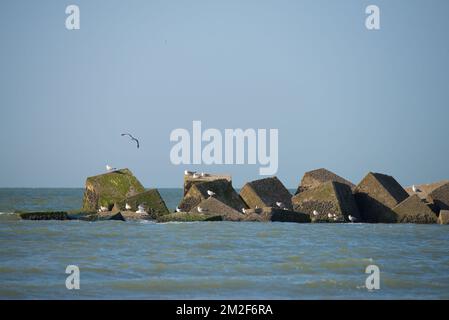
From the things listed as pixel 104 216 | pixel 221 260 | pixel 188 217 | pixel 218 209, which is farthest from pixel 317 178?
pixel 221 260

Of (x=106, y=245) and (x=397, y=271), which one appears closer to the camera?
(x=397, y=271)

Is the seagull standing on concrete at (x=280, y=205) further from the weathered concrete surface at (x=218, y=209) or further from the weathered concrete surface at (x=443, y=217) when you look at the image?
the weathered concrete surface at (x=443, y=217)

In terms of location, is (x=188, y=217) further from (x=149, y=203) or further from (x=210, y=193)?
(x=149, y=203)

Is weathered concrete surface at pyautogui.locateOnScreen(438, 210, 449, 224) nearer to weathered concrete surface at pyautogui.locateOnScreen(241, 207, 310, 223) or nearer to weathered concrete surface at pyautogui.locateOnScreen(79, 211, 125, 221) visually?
weathered concrete surface at pyautogui.locateOnScreen(241, 207, 310, 223)

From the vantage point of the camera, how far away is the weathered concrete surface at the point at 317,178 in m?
29.7

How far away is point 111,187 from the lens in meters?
28.3

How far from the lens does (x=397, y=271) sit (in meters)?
17.5

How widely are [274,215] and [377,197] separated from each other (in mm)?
3383

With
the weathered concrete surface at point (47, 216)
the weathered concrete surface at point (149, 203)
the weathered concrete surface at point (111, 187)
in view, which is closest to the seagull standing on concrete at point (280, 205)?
the weathered concrete surface at point (149, 203)

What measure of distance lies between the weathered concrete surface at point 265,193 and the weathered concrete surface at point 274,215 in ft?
2.63

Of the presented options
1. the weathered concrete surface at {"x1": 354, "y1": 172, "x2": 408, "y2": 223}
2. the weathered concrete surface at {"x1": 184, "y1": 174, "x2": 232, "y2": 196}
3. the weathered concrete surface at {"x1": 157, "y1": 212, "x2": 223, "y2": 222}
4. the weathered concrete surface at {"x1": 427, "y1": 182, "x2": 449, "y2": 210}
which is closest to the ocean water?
the weathered concrete surface at {"x1": 157, "y1": 212, "x2": 223, "y2": 222}
